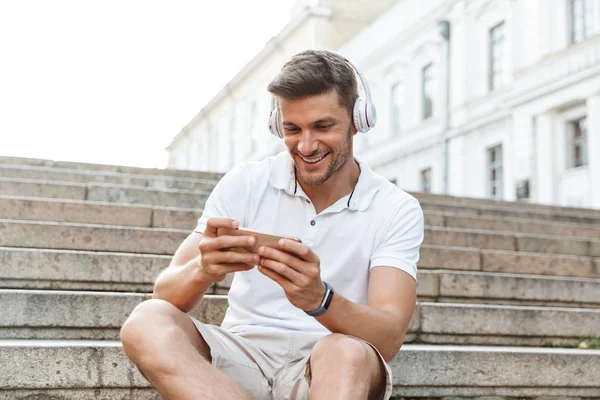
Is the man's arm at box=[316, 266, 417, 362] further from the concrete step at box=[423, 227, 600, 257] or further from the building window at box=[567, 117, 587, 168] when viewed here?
the building window at box=[567, 117, 587, 168]

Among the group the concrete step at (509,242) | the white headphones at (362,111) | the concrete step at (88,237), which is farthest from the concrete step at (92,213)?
the white headphones at (362,111)

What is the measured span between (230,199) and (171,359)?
72cm

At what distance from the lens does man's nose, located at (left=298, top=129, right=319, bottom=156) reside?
2.73 m

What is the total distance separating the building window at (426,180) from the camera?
22734mm

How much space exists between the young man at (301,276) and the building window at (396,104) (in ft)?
72.8

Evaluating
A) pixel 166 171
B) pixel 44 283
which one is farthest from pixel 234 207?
pixel 166 171

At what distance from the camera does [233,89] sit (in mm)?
38375

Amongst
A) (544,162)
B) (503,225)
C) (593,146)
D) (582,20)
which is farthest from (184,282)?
(582,20)

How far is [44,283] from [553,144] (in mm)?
14817


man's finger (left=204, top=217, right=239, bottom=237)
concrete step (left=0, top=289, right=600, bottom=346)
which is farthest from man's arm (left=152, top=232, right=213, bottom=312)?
concrete step (left=0, top=289, right=600, bottom=346)

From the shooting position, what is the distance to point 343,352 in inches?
92.2

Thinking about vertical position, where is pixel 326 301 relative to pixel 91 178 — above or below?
below

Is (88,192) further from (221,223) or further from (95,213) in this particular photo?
(221,223)

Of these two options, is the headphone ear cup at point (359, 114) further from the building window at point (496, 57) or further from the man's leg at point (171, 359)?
the building window at point (496, 57)
